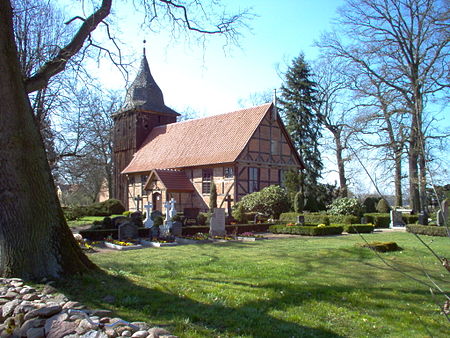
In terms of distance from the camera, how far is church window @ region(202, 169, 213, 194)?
1167 inches

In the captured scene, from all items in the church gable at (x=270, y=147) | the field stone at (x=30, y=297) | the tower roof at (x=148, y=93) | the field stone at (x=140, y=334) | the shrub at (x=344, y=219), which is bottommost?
the field stone at (x=140, y=334)

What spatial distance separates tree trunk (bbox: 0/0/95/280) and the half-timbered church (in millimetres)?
20048

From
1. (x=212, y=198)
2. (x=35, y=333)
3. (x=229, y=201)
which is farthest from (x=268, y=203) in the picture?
(x=35, y=333)

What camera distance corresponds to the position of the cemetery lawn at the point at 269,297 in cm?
533

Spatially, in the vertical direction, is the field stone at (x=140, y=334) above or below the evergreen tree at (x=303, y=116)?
below

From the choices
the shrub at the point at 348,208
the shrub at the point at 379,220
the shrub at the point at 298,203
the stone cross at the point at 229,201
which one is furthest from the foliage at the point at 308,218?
the stone cross at the point at 229,201

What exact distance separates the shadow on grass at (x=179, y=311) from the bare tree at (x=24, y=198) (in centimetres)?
59

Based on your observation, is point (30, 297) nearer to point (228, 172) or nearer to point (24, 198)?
point (24, 198)

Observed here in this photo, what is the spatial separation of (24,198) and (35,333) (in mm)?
3059

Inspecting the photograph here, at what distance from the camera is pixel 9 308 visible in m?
5.64

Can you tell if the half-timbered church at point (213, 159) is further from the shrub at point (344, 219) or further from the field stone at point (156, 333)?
the field stone at point (156, 333)

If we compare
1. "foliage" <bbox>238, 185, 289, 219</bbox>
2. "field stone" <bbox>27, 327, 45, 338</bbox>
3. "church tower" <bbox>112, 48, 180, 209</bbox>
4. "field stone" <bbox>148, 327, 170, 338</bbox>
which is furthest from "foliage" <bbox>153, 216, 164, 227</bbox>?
"church tower" <bbox>112, 48, 180, 209</bbox>

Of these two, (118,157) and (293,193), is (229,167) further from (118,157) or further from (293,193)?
(118,157)

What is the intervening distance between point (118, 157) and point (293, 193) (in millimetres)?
20153
